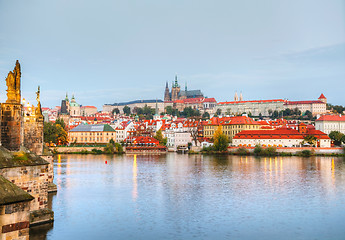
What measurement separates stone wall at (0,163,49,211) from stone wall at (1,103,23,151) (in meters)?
0.81

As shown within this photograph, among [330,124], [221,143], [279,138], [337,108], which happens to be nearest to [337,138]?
[279,138]

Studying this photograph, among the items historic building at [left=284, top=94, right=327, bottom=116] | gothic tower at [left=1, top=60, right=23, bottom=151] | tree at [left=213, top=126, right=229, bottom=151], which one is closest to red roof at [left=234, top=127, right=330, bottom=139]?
tree at [left=213, top=126, right=229, bottom=151]

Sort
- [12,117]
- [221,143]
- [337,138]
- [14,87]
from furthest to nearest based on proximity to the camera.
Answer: [337,138] < [221,143] < [12,117] < [14,87]

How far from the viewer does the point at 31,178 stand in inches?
530

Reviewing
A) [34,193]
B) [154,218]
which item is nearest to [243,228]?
[154,218]

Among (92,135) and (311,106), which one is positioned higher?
(311,106)

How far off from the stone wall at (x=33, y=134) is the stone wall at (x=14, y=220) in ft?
35.8

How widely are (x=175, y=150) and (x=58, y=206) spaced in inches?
2633

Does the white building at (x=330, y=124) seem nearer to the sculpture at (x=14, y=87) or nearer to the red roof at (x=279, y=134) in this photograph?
the red roof at (x=279, y=134)

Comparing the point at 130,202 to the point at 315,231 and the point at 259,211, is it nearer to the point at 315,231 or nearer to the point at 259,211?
the point at 259,211

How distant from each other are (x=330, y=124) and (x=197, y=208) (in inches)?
3338

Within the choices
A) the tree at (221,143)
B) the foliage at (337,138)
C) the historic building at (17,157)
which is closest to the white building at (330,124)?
the foliage at (337,138)

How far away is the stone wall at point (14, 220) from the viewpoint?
22.9 ft

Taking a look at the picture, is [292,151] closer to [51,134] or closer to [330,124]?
[330,124]
